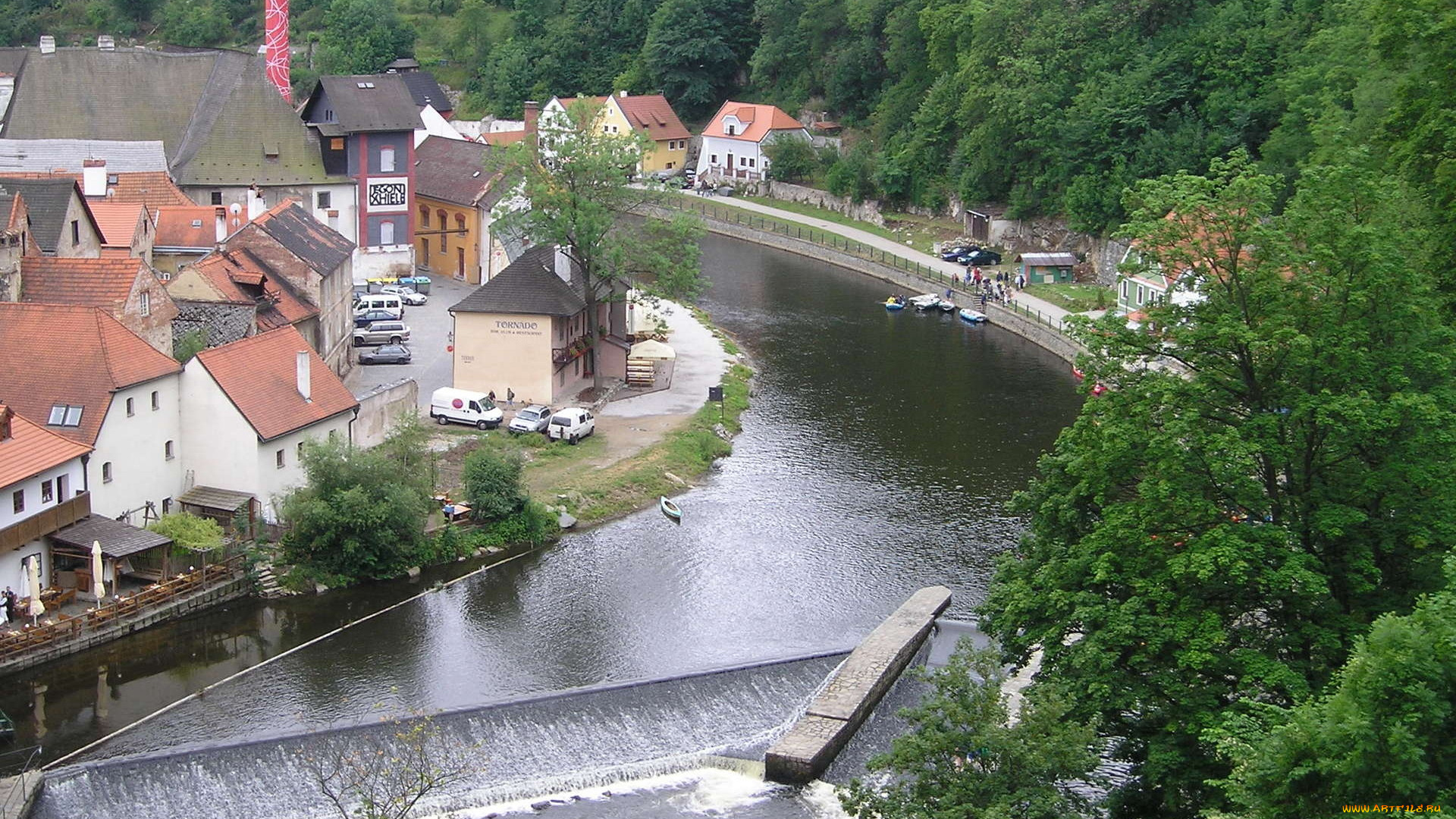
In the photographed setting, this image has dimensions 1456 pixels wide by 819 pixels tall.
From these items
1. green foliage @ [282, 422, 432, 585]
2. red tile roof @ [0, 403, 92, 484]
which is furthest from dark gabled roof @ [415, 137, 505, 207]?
red tile roof @ [0, 403, 92, 484]

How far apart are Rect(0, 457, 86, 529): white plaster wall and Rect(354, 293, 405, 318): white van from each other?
26.7 metres

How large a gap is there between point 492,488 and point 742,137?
71.4 m

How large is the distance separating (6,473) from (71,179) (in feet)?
56.4

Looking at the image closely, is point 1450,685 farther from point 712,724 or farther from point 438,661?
point 438,661

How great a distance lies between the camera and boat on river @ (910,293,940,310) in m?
80.1

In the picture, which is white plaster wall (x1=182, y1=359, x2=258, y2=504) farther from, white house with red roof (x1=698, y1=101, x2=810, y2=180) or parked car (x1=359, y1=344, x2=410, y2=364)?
white house with red roof (x1=698, y1=101, x2=810, y2=180)

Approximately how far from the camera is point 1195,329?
29141 mm

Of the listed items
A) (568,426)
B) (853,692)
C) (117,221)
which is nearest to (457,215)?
(117,221)

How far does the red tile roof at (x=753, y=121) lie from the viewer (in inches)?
4454

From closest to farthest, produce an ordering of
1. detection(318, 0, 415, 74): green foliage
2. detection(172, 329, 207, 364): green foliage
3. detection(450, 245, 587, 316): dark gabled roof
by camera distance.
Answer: detection(172, 329, 207, 364): green foliage < detection(450, 245, 587, 316): dark gabled roof < detection(318, 0, 415, 74): green foliage

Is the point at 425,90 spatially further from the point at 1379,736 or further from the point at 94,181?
the point at 1379,736

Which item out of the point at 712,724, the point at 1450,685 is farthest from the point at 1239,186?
the point at 712,724

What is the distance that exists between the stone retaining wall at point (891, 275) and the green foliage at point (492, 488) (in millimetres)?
22218

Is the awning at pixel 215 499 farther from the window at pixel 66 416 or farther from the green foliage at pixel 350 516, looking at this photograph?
the window at pixel 66 416
